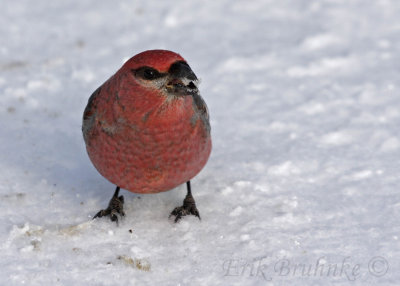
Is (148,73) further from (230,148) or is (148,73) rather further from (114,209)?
(230,148)

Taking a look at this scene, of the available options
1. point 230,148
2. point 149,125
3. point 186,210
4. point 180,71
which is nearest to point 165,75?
point 180,71

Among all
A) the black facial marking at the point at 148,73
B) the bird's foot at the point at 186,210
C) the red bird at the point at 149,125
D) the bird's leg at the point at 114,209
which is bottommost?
the bird's foot at the point at 186,210

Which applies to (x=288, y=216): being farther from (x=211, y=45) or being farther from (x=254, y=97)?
(x=211, y=45)

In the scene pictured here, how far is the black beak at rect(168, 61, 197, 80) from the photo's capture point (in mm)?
3098

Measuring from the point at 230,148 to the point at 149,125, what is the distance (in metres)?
1.23

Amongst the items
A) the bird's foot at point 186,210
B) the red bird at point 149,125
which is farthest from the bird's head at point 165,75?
the bird's foot at point 186,210

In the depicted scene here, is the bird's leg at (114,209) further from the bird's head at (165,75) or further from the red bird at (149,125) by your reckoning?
the bird's head at (165,75)

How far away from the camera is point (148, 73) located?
3.15 m

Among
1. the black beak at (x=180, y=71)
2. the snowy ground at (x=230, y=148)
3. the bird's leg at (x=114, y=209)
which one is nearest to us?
the black beak at (x=180, y=71)

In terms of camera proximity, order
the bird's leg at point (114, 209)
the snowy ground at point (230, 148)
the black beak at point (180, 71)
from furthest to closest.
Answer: the bird's leg at point (114, 209), the snowy ground at point (230, 148), the black beak at point (180, 71)

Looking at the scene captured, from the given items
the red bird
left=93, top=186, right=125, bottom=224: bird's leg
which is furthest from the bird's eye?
left=93, top=186, right=125, bottom=224: bird's leg

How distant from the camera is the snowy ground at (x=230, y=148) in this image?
3244 mm

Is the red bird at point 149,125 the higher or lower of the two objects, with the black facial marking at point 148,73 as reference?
lower

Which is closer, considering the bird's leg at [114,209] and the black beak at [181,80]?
the black beak at [181,80]
